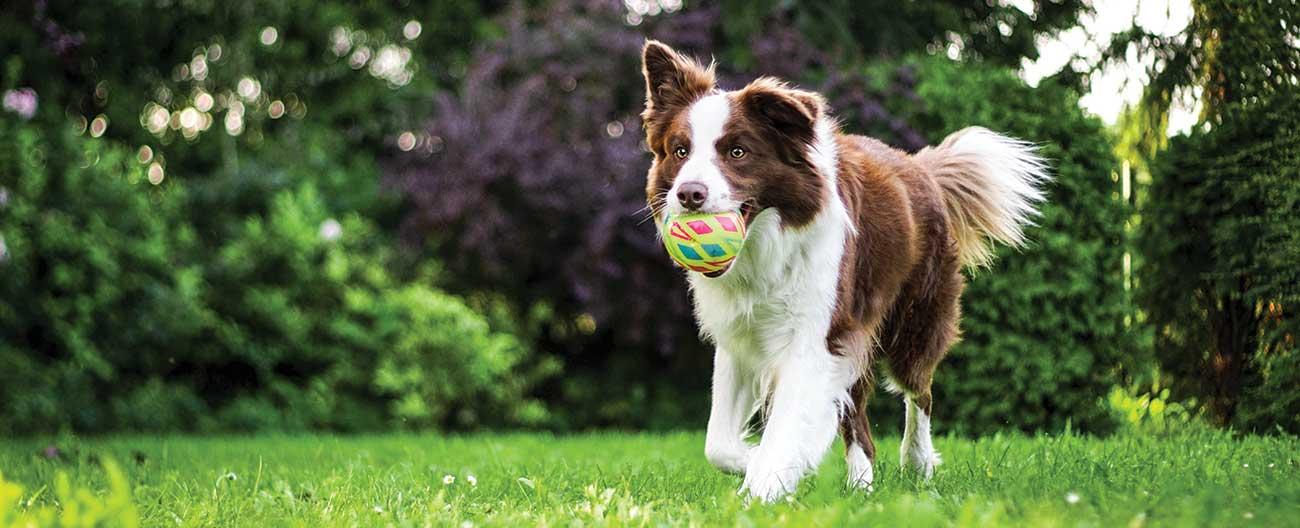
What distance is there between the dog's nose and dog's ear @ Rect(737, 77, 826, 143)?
0.43m

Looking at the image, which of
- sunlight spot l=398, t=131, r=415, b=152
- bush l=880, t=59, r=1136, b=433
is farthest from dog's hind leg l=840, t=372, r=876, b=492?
sunlight spot l=398, t=131, r=415, b=152

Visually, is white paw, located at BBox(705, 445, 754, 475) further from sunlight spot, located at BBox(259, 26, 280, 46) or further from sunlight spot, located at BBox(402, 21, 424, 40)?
sunlight spot, located at BBox(402, 21, 424, 40)

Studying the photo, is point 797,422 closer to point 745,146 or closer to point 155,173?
point 745,146

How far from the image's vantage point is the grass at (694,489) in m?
3.13

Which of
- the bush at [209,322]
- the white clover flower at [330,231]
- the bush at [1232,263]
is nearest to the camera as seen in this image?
the bush at [1232,263]

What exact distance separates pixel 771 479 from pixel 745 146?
1.12m

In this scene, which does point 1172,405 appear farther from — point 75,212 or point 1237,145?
point 75,212

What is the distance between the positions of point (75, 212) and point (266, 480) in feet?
18.2

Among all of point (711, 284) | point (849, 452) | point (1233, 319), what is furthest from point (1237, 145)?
point (711, 284)

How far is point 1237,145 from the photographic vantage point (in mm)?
5746

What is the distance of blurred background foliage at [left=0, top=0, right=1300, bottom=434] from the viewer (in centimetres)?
695

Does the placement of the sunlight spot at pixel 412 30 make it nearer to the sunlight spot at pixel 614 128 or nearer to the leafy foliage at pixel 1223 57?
the sunlight spot at pixel 614 128

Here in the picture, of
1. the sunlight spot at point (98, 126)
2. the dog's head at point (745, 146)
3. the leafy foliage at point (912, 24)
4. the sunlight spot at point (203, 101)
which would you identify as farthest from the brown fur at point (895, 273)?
the sunlight spot at point (203, 101)

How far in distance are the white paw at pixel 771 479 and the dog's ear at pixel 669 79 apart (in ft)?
4.27
